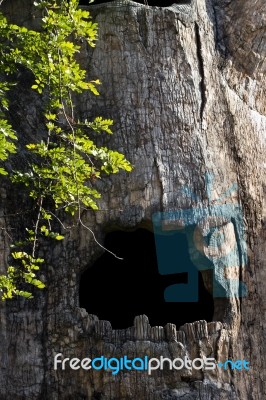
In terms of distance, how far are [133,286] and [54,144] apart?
5.88 feet

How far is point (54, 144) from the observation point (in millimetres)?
7188

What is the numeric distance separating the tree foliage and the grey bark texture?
0.15 meters

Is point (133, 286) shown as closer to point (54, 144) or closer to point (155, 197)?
point (155, 197)

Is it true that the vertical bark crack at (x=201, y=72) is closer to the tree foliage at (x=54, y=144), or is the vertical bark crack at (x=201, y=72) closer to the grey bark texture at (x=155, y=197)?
the grey bark texture at (x=155, y=197)

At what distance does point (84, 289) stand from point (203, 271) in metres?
1.18

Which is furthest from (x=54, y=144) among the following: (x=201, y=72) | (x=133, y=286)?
(x=133, y=286)

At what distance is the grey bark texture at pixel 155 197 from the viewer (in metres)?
7.07

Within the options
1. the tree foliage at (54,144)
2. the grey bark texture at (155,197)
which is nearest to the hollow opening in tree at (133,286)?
the grey bark texture at (155,197)

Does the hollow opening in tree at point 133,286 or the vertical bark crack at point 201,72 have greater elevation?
the vertical bark crack at point 201,72

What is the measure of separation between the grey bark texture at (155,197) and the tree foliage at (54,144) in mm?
151

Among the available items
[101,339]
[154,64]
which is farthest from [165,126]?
[101,339]

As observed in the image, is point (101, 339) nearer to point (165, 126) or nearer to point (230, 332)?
point (230, 332)

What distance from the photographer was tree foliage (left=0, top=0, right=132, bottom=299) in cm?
690

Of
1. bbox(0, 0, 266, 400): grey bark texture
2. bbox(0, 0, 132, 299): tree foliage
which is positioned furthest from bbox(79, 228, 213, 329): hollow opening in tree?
bbox(0, 0, 132, 299): tree foliage
